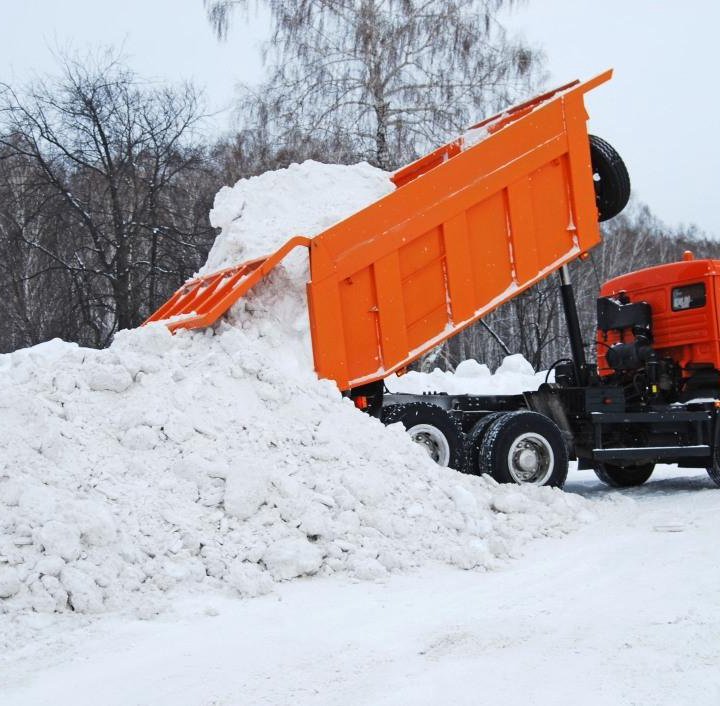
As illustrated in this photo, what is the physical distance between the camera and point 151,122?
57.0ft

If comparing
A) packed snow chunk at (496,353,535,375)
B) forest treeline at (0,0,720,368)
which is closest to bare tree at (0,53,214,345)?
forest treeline at (0,0,720,368)

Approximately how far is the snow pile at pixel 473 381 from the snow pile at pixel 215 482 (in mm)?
5300

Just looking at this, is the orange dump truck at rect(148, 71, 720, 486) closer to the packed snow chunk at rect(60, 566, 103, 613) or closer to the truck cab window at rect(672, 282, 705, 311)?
the truck cab window at rect(672, 282, 705, 311)

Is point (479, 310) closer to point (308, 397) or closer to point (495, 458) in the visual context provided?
point (495, 458)

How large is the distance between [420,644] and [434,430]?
129 inches

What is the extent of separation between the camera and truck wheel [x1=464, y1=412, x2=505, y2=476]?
7582mm

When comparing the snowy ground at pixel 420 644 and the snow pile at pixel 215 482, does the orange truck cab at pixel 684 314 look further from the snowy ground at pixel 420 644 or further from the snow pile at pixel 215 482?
the snowy ground at pixel 420 644

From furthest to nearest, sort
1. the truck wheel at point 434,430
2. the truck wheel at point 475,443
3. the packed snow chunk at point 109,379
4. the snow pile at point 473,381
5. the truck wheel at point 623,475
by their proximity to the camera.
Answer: the snow pile at point 473,381 → the truck wheel at point 623,475 → the truck wheel at point 475,443 → the truck wheel at point 434,430 → the packed snow chunk at point 109,379

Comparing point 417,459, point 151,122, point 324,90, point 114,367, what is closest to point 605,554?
point 417,459

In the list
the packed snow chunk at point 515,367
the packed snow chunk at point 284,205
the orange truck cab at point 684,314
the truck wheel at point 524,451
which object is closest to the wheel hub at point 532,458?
the truck wheel at point 524,451

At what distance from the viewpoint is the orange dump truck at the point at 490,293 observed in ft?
23.1

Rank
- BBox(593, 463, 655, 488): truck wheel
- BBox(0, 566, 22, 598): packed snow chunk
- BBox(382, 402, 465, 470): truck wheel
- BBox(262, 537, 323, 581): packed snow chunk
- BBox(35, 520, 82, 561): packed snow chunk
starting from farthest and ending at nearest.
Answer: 1. BBox(593, 463, 655, 488): truck wheel
2. BBox(382, 402, 465, 470): truck wheel
3. BBox(262, 537, 323, 581): packed snow chunk
4. BBox(35, 520, 82, 561): packed snow chunk
5. BBox(0, 566, 22, 598): packed snow chunk

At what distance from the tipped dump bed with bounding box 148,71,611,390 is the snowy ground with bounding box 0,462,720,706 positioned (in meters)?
2.32

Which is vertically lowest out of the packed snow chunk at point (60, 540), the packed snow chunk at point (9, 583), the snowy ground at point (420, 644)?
the snowy ground at point (420, 644)
